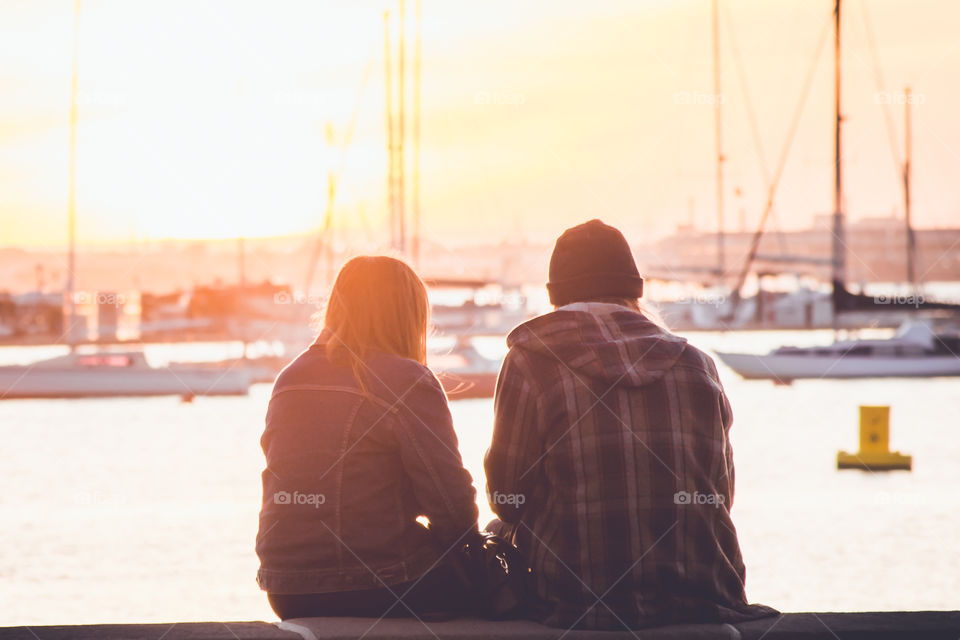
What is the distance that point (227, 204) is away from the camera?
40.2 meters

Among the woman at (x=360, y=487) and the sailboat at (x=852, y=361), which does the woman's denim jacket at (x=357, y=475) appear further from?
the sailboat at (x=852, y=361)

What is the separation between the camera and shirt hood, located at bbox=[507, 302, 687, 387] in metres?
3.12

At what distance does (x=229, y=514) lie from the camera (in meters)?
13.9

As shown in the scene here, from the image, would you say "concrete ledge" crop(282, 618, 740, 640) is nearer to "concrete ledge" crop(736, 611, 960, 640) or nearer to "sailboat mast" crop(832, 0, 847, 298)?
"concrete ledge" crop(736, 611, 960, 640)

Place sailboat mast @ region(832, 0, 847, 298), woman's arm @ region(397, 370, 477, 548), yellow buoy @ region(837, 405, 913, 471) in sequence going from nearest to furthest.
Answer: woman's arm @ region(397, 370, 477, 548), yellow buoy @ region(837, 405, 913, 471), sailboat mast @ region(832, 0, 847, 298)

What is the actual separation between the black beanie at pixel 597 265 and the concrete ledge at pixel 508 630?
0.87 metres

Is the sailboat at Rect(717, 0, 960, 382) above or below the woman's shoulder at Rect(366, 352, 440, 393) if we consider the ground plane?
below

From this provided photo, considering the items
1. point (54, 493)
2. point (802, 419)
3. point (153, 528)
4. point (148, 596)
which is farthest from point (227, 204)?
point (148, 596)

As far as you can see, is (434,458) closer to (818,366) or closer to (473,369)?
(473,369)

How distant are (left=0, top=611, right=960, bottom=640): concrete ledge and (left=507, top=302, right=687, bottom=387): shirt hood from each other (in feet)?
2.06

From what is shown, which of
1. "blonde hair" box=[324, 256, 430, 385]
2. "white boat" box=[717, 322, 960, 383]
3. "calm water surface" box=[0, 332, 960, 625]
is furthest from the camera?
"white boat" box=[717, 322, 960, 383]

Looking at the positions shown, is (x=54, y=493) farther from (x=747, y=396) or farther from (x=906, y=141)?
(x=906, y=141)


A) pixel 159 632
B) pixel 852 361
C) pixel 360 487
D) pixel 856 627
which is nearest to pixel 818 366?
pixel 852 361

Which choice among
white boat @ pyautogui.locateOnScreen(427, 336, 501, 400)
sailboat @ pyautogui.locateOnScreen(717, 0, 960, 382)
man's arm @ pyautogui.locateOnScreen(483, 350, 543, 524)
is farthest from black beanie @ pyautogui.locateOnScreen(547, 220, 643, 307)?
sailboat @ pyautogui.locateOnScreen(717, 0, 960, 382)
